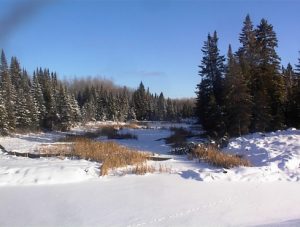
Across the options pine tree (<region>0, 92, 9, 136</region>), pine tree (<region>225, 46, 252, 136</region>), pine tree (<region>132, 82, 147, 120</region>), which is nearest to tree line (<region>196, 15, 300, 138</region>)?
pine tree (<region>225, 46, 252, 136</region>)

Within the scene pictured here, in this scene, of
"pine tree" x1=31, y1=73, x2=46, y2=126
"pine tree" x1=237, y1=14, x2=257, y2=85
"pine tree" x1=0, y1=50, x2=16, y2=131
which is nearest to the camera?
"pine tree" x1=237, y1=14, x2=257, y2=85

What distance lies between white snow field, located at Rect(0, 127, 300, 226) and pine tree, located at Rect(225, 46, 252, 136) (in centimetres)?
1464

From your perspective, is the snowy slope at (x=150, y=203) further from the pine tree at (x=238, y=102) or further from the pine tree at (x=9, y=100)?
the pine tree at (x=9, y=100)

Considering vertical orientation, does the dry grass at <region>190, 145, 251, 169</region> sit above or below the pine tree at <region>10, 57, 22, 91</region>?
below

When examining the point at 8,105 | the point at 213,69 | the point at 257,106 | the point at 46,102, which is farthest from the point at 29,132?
the point at 257,106

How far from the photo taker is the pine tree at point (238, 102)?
1170 inches

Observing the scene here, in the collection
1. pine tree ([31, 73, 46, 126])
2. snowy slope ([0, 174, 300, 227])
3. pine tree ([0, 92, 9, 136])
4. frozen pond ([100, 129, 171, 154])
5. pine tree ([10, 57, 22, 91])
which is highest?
pine tree ([10, 57, 22, 91])

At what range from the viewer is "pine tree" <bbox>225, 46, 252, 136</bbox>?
29719 mm

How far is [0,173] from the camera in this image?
1241 cm

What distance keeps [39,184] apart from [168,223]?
5051 mm

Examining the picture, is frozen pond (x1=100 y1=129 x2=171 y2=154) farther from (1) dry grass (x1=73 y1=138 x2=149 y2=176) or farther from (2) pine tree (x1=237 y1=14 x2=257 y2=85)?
(2) pine tree (x1=237 y1=14 x2=257 y2=85)

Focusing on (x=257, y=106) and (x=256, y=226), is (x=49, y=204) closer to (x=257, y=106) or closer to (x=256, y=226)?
(x=256, y=226)

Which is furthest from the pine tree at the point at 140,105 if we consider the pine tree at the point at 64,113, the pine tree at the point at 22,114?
the pine tree at the point at 22,114

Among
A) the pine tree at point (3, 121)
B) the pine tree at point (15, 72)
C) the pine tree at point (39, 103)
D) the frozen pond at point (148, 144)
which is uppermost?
the pine tree at point (15, 72)
